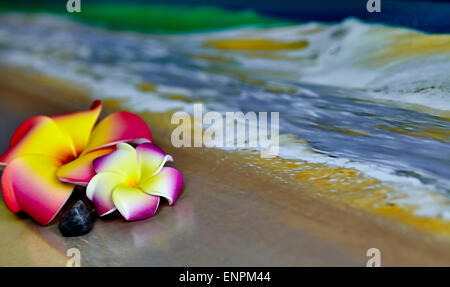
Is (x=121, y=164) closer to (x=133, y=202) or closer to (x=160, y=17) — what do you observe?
(x=133, y=202)

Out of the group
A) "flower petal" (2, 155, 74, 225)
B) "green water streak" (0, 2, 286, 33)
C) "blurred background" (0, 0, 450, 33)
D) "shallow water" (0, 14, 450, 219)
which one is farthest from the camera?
"green water streak" (0, 2, 286, 33)

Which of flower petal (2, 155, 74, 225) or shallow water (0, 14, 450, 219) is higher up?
shallow water (0, 14, 450, 219)

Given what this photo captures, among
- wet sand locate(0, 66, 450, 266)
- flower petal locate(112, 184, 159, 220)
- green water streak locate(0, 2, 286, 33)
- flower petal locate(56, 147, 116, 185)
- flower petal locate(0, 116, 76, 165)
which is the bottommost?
wet sand locate(0, 66, 450, 266)

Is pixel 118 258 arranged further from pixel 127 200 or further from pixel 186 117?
pixel 186 117

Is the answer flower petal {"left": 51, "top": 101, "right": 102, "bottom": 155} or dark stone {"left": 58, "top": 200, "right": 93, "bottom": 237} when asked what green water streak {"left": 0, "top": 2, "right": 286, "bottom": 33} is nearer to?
flower petal {"left": 51, "top": 101, "right": 102, "bottom": 155}

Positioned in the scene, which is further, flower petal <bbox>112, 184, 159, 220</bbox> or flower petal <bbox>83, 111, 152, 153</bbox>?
flower petal <bbox>83, 111, 152, 153</bbox>

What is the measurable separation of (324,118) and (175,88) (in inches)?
18.0

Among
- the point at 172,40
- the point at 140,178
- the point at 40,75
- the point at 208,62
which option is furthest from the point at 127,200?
the point at 172,40

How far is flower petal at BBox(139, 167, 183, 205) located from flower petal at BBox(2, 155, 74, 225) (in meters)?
0.13

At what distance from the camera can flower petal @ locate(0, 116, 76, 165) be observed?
2.42 ft

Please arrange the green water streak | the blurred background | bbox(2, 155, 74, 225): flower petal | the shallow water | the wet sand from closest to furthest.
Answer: the wet sand, bbox(2, 155, 74, 225): flower petal, the shallow water, the blurred background, the green water streak

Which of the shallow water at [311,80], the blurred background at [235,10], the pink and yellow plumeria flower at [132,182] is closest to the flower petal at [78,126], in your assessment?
the pink and yellow plumeria flower at [132,182]

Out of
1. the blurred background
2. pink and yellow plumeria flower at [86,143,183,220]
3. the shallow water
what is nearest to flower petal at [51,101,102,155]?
pink and yellow plumeria flower at [86,143,183,220]

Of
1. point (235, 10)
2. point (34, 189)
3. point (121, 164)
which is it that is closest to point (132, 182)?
point (121, 164)
